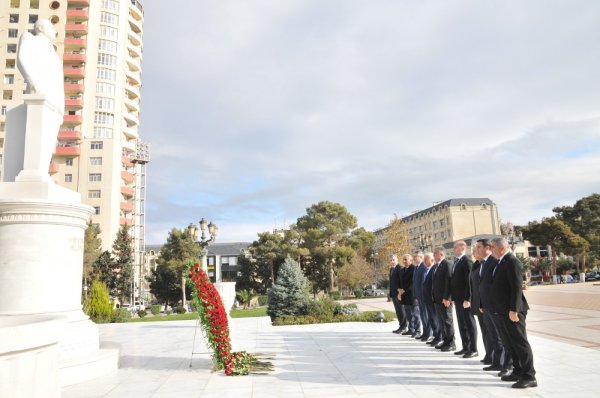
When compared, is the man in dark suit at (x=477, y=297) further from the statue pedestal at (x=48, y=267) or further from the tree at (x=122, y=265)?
the tree at (x=122, y=265)

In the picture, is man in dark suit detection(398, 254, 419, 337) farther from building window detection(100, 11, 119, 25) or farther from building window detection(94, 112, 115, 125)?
building window detection(100, 11, 119, 25)

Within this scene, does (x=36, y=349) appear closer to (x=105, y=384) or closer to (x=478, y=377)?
(x=105, y=384)

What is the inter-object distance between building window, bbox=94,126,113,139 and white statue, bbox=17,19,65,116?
5488 cm

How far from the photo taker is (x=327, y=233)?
44.8m

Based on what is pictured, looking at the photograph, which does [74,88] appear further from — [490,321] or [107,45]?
[490,321]

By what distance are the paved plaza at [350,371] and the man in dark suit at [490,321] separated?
0.29 metres

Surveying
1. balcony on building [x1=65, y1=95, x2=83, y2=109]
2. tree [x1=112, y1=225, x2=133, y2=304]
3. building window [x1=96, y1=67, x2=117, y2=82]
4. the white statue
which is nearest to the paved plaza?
the white statue

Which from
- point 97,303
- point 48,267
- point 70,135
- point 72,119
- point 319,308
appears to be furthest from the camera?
point 72,119

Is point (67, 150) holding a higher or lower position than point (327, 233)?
higher

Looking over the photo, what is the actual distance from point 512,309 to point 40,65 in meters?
9.26

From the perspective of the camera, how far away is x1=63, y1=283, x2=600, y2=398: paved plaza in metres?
5.52

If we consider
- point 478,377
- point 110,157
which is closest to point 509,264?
point 478,377

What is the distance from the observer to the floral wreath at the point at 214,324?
6.87 m

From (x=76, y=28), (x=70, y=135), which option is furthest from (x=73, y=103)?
(x=76, y=28)
